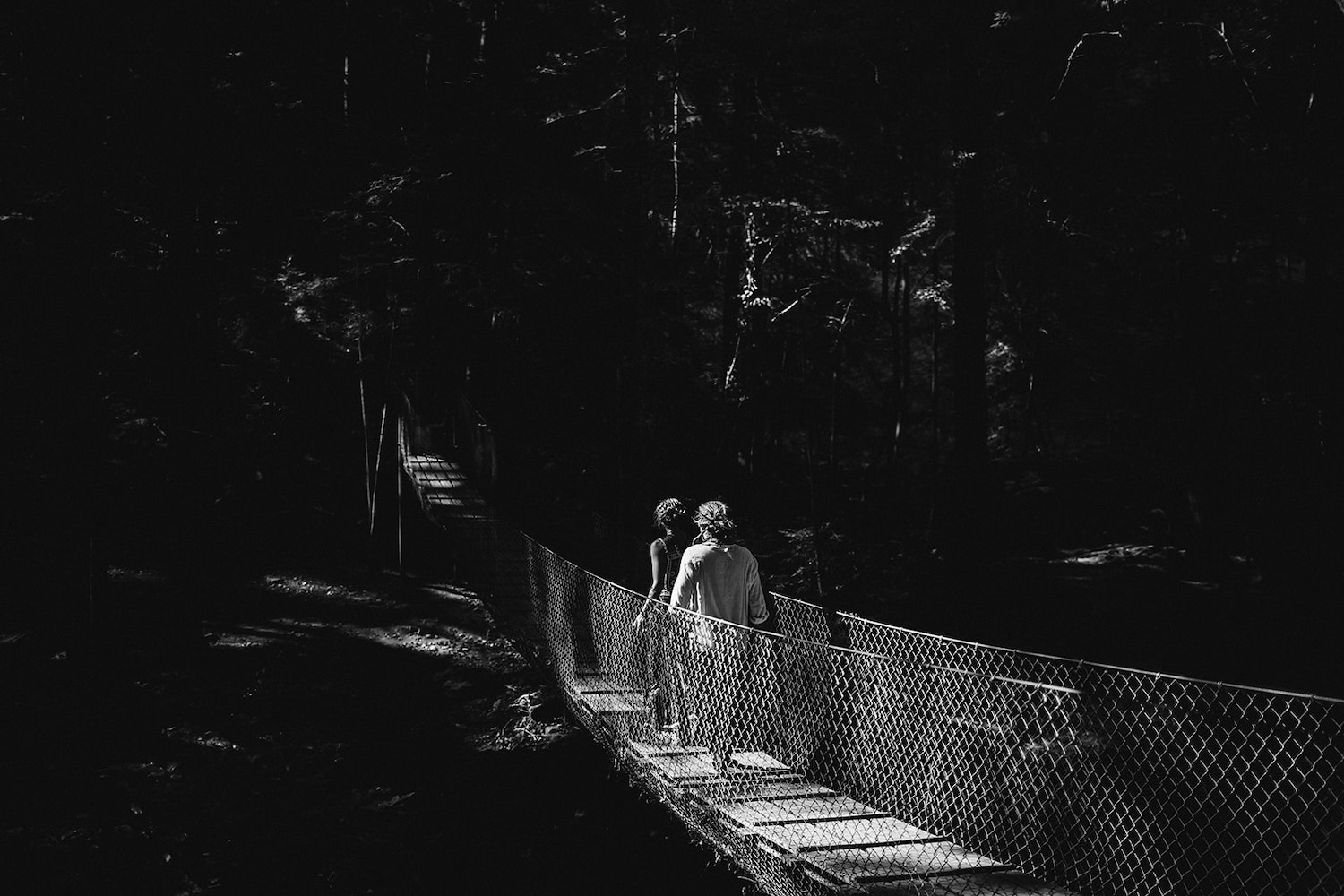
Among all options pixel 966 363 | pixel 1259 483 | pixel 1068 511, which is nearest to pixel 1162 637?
pixel 1259 483

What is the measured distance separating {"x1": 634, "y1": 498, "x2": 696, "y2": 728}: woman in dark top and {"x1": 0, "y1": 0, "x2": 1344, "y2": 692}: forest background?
10.6 feet

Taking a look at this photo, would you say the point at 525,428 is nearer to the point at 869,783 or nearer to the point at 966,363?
the point at 966,363

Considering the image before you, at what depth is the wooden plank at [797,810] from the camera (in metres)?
3.62

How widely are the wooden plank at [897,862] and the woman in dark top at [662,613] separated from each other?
1335 mm

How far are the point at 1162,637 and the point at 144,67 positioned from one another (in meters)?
10.1

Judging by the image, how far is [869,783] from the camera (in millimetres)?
3904

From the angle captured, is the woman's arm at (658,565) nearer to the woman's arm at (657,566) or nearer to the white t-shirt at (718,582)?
the woman's arm at (657,566)

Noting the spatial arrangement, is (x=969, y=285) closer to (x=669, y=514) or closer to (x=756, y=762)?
(x=669, y=514)

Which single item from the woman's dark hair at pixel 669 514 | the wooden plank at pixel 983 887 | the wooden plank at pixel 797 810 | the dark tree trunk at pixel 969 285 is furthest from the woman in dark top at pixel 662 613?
the dark tree trunk at pixel 969 285

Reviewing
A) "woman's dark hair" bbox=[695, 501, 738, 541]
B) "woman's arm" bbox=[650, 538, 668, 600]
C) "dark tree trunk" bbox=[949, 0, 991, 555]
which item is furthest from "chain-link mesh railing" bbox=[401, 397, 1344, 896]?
"dark tree trunk" bbox=[949, 0, 991, 555]

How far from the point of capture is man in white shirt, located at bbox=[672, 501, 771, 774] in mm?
4074

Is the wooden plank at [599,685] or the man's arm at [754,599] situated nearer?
the man's arm at [754,599]

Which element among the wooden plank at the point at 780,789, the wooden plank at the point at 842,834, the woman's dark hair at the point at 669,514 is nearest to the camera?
the wooden plank at the point at 842,834

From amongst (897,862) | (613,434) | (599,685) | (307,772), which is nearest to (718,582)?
(897,862)
